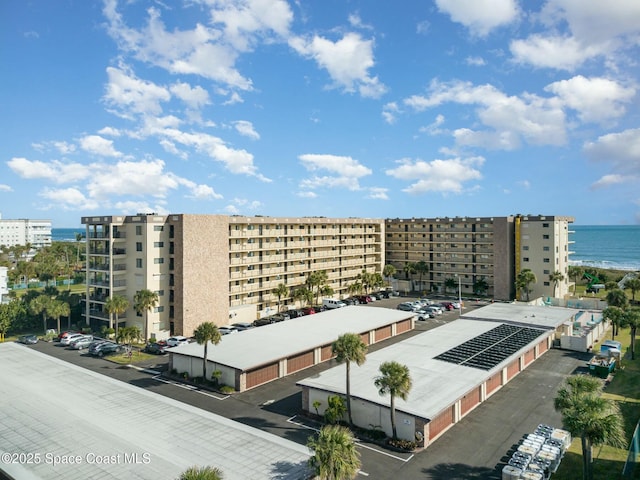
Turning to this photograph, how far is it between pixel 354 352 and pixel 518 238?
74.3m

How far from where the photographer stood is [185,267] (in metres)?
62.8

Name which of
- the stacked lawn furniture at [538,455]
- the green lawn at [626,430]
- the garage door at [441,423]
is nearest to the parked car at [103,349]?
the garage door at [441,423]

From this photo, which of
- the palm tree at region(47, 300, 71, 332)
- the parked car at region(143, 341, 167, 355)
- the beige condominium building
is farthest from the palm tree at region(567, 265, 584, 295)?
the palm tree at region(47, 300, 71, 332)

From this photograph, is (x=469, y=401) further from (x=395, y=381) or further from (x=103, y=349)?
(x=103, y=349)

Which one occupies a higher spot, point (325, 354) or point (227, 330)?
point (325, 354)

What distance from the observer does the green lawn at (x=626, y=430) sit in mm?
27422

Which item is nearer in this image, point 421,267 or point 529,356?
point 529,356

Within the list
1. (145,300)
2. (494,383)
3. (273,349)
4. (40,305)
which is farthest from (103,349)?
(494,383)

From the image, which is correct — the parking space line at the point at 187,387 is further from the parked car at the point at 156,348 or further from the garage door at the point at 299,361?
the parked car at the point at 156,348

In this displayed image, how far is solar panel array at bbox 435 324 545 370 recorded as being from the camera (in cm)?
4156

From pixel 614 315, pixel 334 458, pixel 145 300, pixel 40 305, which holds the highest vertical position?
pixel 145 300

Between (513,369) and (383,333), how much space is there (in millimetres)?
18910

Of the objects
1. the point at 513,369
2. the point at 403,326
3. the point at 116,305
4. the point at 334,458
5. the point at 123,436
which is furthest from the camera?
the point at 403,326

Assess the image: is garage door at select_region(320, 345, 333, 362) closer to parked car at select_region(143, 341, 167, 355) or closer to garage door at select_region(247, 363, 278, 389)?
garage door at select_region(247, 363, 278, 389)
